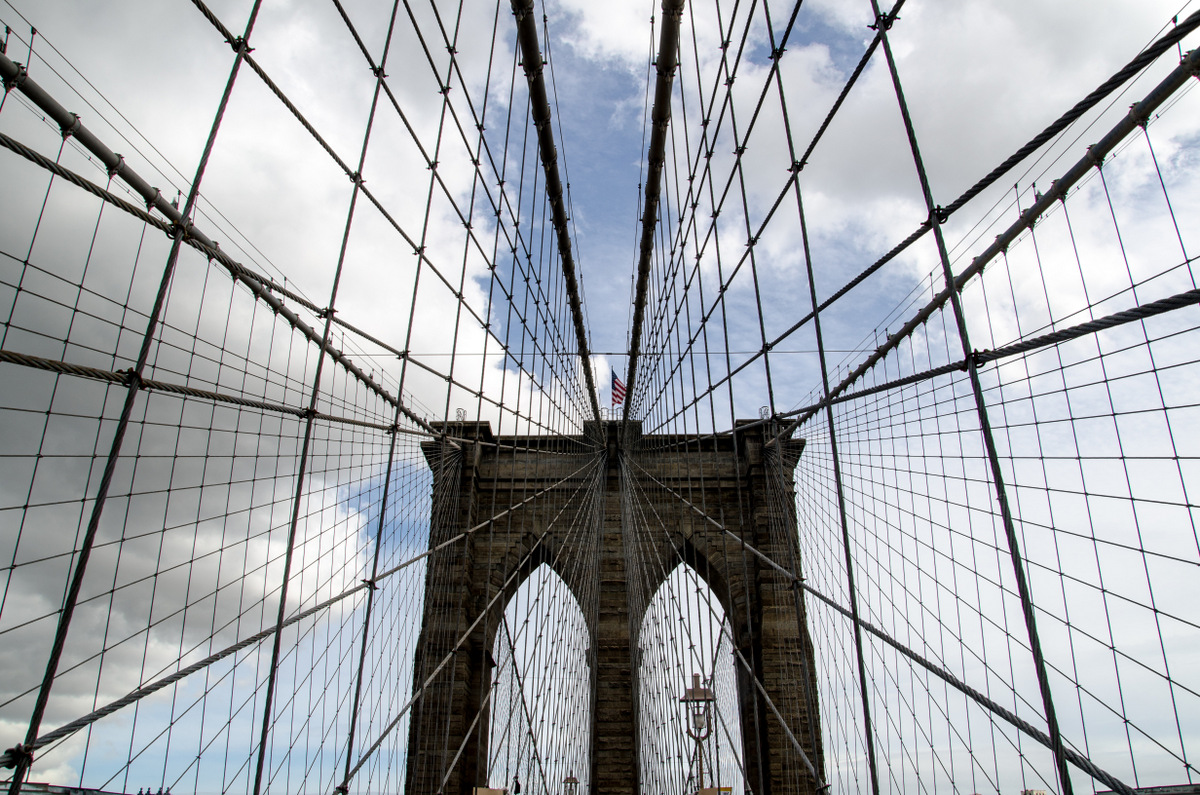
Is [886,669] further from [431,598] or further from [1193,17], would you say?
[431,598]

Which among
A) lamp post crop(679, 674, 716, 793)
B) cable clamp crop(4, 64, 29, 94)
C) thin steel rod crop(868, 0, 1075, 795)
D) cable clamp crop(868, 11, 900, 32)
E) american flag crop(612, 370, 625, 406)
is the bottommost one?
lamp post crop(679, 674, 716, 793)

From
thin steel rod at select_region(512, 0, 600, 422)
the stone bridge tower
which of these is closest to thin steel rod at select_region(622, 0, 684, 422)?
thin steel rod at select_region(512, 0, 600, 422)

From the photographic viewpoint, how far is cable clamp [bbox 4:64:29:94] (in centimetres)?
165

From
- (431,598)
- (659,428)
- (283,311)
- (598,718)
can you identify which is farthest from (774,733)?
(283,311)

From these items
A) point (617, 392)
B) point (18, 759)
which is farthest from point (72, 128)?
point (617, 392)

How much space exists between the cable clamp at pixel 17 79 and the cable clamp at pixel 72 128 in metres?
0.24

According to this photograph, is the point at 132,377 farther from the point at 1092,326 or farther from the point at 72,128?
the point at 1092,326

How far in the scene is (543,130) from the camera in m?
7.47

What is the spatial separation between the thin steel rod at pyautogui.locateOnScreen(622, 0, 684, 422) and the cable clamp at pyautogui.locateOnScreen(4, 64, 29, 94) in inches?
194

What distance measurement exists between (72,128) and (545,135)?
6179mm

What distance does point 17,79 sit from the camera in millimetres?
1664

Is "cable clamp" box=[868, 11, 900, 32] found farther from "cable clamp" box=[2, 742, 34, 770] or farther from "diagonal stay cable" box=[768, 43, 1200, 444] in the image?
"cable clamp" box=[2, 742, 34, 770]

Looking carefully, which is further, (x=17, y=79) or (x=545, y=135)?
(x=545, y=135)

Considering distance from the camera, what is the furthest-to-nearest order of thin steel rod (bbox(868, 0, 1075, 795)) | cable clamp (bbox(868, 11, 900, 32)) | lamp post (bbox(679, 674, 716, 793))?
lamp post (bbox(679, 674, 716, 793)) → cable clamp (bbox(868, 11, 900, 32)) → thin steel rod (bbox(868, 0, 1075, 795))
